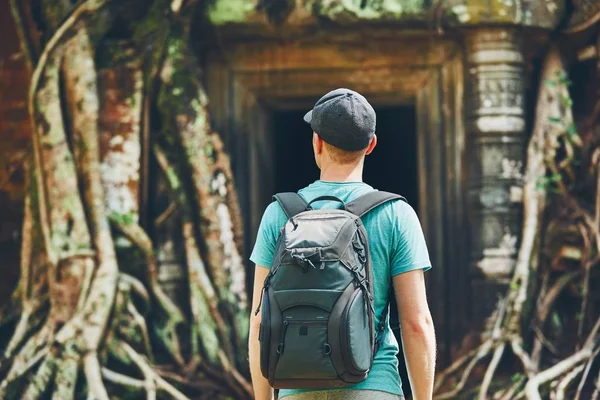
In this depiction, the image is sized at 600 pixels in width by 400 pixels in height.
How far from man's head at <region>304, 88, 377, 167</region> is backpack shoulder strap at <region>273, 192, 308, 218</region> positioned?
12 centimetres

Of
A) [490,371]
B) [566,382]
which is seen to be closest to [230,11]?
[490,371]

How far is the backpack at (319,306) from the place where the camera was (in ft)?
7.61

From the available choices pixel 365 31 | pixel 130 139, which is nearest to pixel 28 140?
pixel 130 139

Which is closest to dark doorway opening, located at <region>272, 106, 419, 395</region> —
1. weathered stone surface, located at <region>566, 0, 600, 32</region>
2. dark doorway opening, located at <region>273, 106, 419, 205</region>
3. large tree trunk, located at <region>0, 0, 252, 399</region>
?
dark doorway opening, located at <region>273, 106, 419, 205</region>

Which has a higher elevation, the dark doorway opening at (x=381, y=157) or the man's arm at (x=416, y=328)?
the dark doorway opening at (x=381, y=157)

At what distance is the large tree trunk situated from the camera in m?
5.32

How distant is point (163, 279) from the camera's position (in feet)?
18.1

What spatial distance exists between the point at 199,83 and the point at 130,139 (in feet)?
1.41

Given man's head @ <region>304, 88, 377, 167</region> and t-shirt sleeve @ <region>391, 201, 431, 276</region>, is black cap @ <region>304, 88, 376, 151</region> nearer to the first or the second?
man's head @ <region>304, 88, 377, 167</region>

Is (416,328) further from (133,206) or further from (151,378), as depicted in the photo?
(133,206)

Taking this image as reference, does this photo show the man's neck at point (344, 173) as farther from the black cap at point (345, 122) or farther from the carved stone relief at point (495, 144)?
the carved stone relief at point (495, 144)

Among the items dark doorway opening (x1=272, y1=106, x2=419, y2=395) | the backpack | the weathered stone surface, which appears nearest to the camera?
the backpack

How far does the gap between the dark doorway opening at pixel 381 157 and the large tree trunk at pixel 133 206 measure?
1.64 metres

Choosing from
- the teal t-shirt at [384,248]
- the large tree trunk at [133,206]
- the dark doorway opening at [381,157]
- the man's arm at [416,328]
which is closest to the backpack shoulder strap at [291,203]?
the teal t-shirt at [384,248]
